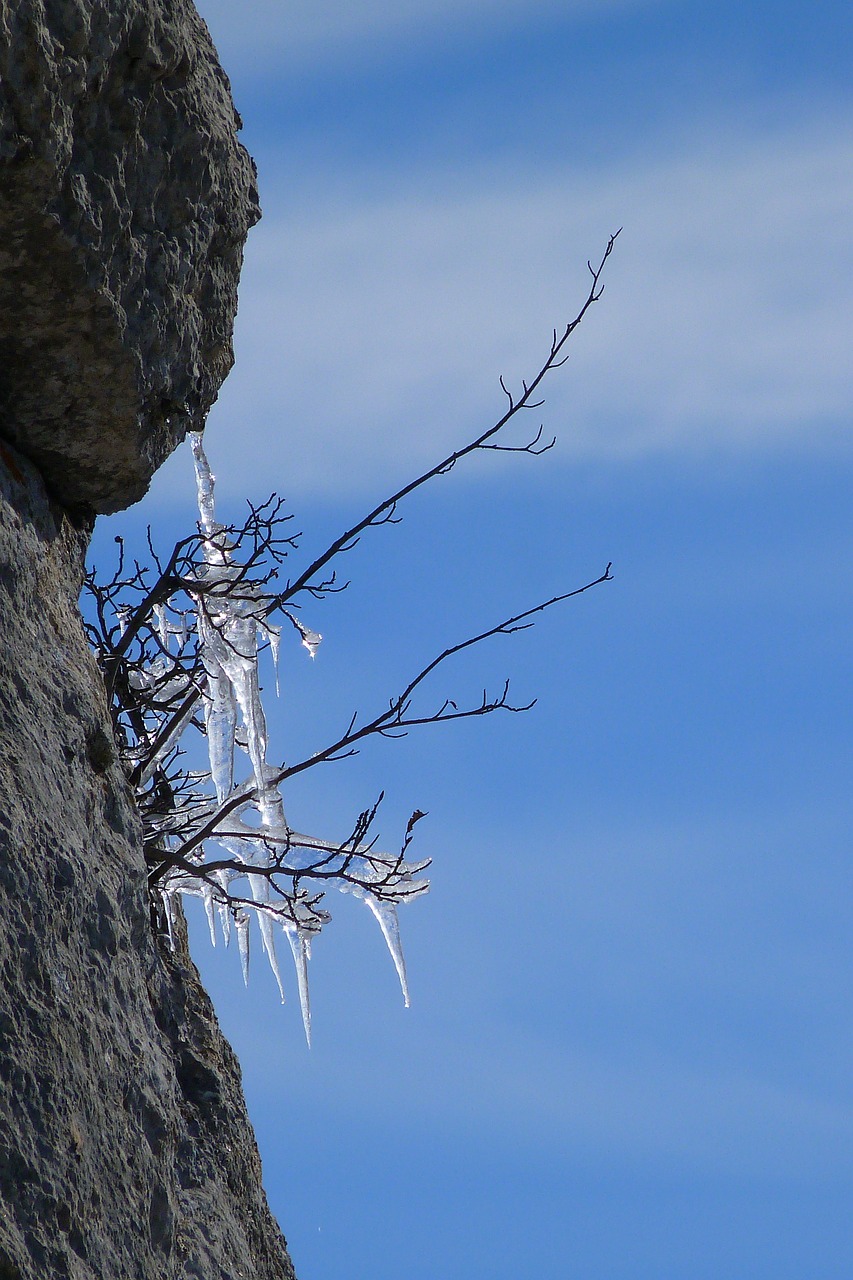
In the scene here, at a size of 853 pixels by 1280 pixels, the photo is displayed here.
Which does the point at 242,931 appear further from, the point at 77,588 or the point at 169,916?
the point at 77,588

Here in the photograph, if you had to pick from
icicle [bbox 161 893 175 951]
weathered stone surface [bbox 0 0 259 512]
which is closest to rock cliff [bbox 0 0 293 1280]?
weathered stone surface [bbox 0 0 259 512]

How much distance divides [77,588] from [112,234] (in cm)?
96

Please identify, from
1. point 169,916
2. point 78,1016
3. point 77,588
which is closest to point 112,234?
point 77,588

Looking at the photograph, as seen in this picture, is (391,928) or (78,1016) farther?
(391,928)

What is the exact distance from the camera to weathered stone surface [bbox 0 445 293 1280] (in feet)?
9.25

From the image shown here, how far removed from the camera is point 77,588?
374 centimetres

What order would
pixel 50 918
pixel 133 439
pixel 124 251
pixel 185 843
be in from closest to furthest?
pixel 50 918 → pixel 124 251 → pixel 133 439 → pixel 185 843

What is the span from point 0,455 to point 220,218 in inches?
36.5

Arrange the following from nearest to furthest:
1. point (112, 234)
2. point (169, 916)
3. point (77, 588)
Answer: point (112, 234) → point (77, 588) → point (169, 916)

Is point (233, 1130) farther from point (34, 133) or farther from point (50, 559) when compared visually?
point (34, 133)

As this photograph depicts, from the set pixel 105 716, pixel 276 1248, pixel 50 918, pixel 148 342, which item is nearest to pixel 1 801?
pixel 50 918

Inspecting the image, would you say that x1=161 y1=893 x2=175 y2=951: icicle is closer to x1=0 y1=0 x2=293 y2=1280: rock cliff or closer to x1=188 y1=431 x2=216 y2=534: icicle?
x1=0 y1=0 x2=293 y2=1280: rock cliff

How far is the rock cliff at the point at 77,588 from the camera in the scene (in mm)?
2906

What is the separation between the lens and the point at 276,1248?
4102mm
